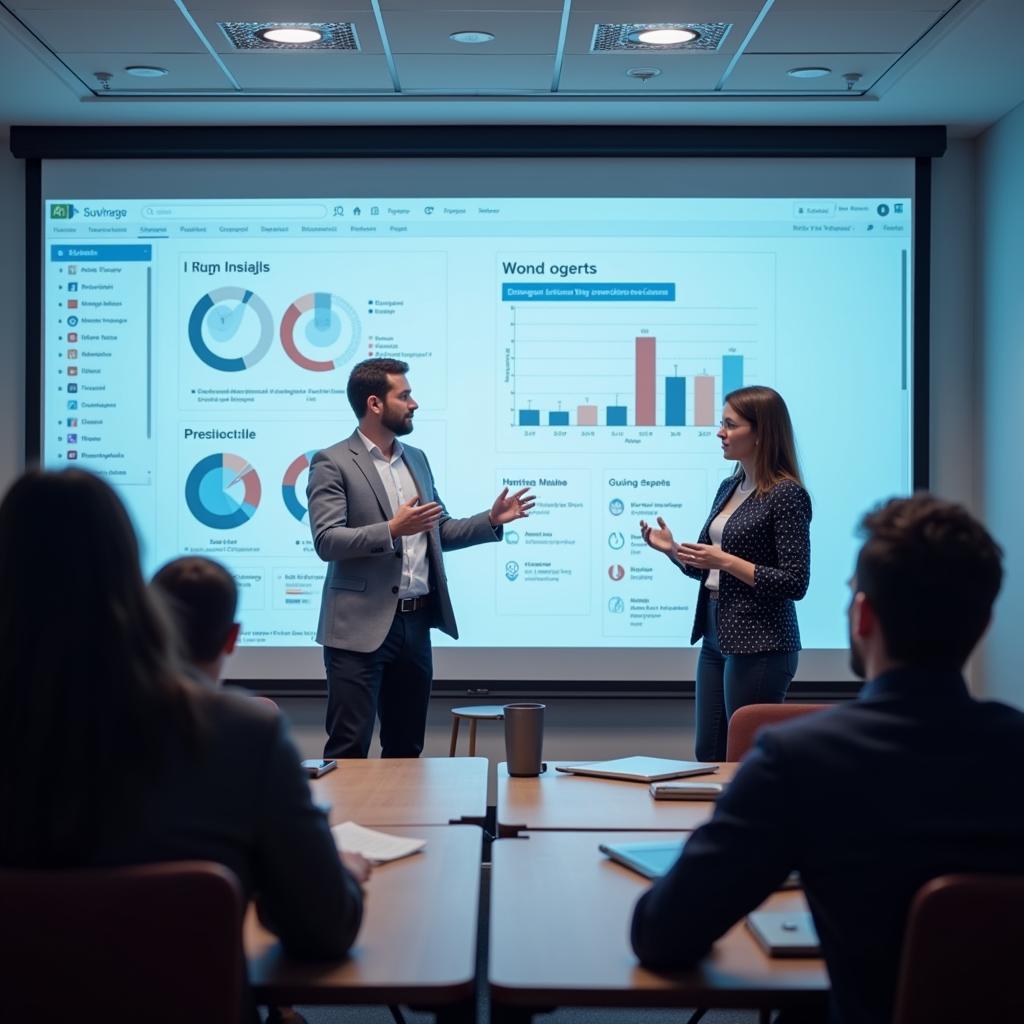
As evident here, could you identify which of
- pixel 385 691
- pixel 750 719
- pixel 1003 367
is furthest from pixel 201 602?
pixel 1003 367

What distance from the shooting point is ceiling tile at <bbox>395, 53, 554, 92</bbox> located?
4.21m

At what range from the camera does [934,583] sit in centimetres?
132

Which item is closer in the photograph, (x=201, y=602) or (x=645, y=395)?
(x=201, y=602)

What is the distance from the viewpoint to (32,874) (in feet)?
3.95

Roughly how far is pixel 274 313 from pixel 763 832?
4.03 m

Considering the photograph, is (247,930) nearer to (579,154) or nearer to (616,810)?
(616,810)

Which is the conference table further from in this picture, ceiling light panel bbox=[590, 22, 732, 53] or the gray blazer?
ceiling light panel bbox=[590, 22, 732, 53]

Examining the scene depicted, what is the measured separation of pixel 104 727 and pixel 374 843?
2.44 feet

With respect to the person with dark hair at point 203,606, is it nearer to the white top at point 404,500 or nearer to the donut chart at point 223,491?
the white top at point 404,500

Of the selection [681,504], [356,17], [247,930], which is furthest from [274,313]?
[247,930]

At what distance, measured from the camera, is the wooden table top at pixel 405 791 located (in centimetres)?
212

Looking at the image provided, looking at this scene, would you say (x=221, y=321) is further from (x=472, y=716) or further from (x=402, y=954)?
(x=402, y=954)

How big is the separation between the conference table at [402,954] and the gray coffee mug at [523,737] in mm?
658

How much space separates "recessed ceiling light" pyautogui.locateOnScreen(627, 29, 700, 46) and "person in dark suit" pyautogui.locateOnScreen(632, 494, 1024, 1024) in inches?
122
